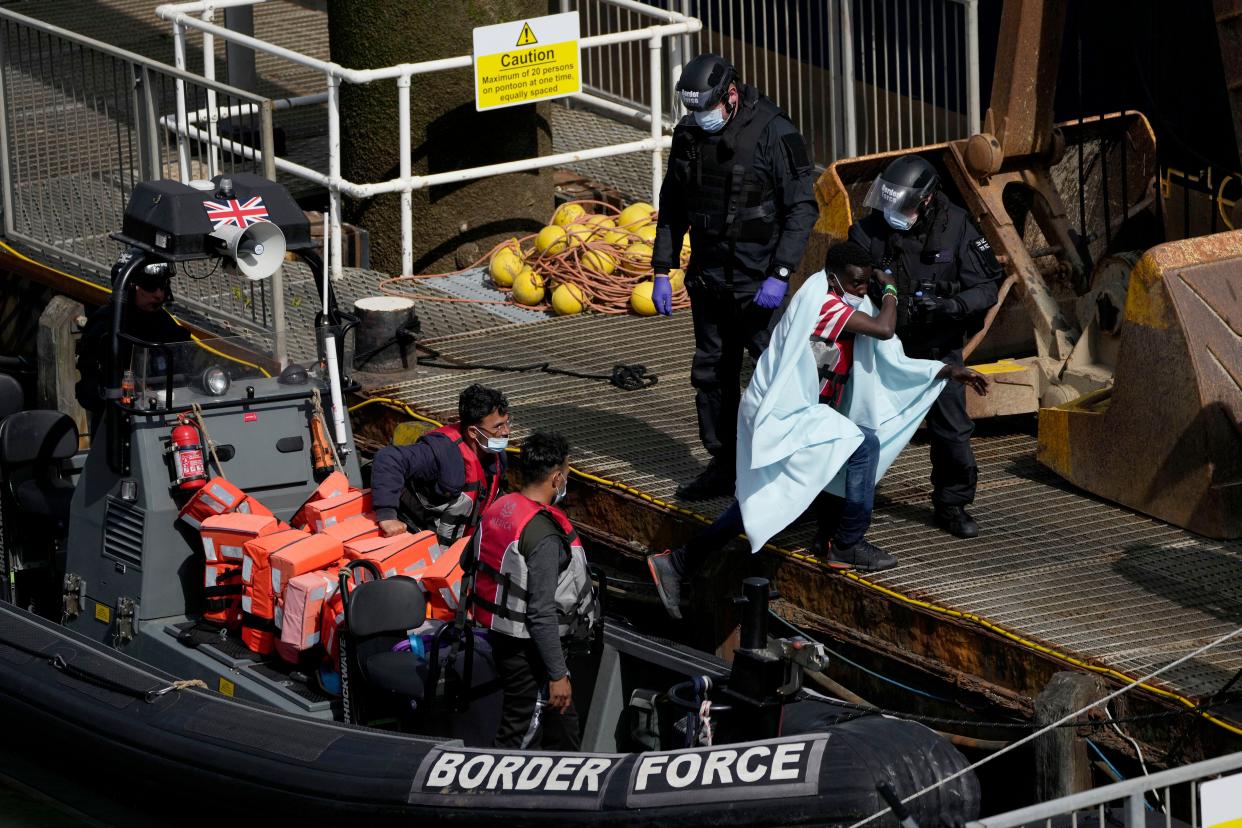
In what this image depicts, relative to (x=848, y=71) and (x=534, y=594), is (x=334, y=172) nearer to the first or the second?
(x=848, y=71)

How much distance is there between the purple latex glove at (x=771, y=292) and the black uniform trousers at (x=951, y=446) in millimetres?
616

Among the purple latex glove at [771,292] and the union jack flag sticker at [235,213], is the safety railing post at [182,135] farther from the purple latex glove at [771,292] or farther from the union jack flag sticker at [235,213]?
the purple latex glove at [771,292]

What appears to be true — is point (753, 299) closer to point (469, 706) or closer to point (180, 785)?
point (469, 706)

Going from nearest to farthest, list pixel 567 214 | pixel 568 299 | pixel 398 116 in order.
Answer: pixel 568 299 → pixel 398 116 → pixel 567 214

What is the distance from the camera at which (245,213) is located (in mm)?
7711

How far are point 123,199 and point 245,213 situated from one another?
12.3 ft

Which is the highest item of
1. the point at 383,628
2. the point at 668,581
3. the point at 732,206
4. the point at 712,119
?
the point at 712,119

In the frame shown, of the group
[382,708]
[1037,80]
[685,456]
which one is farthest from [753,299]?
[382,708]

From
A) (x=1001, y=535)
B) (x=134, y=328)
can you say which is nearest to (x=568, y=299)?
(x=134, y=328)

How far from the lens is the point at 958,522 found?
7.93m

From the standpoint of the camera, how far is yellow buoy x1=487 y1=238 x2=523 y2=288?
11.4 metres

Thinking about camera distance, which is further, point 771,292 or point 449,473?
point 771,292

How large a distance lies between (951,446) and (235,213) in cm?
286

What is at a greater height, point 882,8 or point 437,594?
point 882,8
